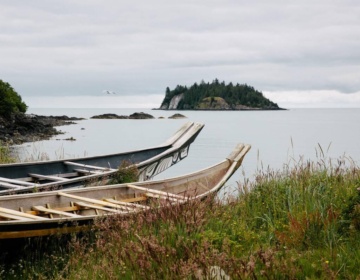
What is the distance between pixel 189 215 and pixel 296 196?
323 cm

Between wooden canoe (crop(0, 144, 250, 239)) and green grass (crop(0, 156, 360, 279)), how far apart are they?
332mm

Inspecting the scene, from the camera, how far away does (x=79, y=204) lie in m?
9.50

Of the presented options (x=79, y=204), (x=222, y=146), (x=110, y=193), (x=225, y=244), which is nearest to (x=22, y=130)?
(x=222, y=146)

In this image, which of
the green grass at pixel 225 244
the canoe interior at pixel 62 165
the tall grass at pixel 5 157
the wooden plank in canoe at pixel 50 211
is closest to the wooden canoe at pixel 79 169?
the canoe interior at pixel 62 165

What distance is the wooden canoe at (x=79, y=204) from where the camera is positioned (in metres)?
7.66

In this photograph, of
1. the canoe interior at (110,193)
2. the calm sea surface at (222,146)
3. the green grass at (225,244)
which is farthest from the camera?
the calm sea surface at (222,146)

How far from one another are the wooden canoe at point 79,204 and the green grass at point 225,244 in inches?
13.1

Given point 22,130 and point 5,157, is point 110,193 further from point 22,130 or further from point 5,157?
point 22,130

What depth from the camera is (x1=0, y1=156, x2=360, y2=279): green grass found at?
509 centimetres

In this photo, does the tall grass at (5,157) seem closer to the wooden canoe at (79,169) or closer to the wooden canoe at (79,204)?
the wooden canoe at (79,169)

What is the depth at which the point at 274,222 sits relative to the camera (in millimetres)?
8414

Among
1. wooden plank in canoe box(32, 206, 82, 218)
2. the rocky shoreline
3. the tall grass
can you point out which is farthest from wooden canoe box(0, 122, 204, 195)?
the rocky shoreline

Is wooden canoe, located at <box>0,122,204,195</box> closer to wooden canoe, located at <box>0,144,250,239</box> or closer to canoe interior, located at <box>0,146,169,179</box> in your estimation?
canoe interior, located at <box>0,146,169,179</box>

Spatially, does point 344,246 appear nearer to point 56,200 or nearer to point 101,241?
point 101,241
